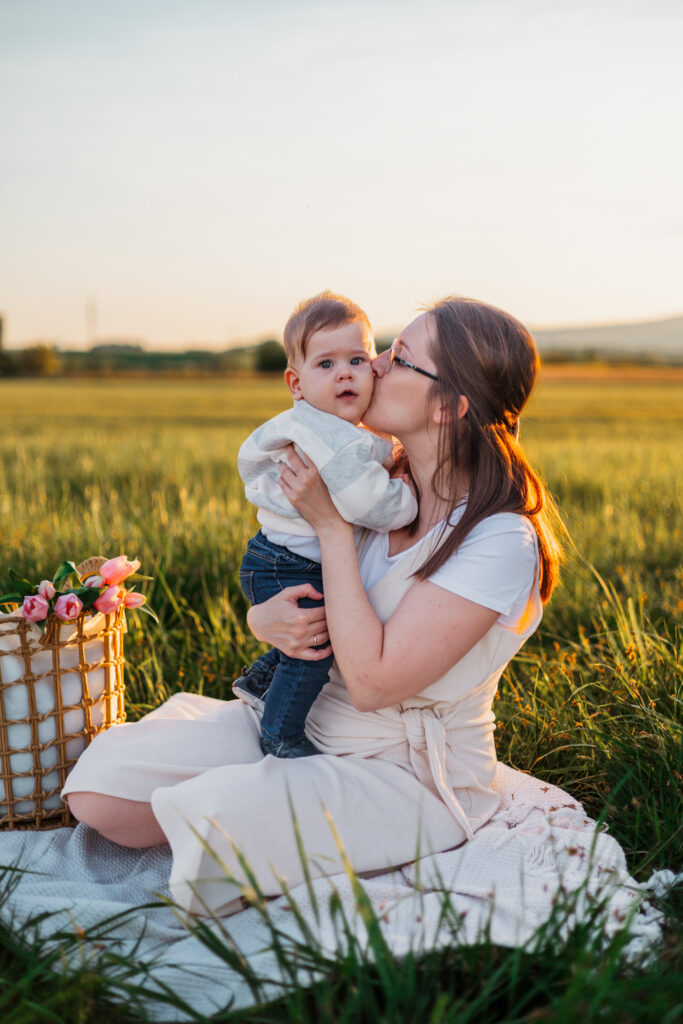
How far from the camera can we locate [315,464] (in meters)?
2.37

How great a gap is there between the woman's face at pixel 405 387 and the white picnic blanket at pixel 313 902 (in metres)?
1.10

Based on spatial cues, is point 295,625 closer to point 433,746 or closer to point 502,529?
point 433,746

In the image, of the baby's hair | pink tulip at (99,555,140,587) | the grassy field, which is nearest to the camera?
the grassy field

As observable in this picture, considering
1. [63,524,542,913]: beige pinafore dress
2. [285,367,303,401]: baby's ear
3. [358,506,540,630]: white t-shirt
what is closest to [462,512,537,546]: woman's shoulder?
[358,506,540,630]: white t-shirt

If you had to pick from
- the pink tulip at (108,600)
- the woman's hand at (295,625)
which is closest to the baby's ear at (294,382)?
the woman's hand at (295,625)

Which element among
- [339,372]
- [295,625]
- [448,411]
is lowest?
[295,625]

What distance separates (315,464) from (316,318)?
393 mm

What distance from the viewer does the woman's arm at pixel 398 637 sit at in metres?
2.17

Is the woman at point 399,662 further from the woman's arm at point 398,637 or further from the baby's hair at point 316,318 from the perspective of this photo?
the baby's hair at point 316,318

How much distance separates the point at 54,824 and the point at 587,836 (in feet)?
4.99

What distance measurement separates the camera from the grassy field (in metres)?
1.72

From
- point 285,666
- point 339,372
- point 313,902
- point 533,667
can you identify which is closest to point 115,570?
point 285,666

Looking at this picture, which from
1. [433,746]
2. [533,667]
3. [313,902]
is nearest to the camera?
[313,902]

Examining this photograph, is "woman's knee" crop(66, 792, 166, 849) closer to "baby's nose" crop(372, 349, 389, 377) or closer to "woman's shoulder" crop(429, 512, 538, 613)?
"woman's shoulder" crop(429, 512, 538, 613)
